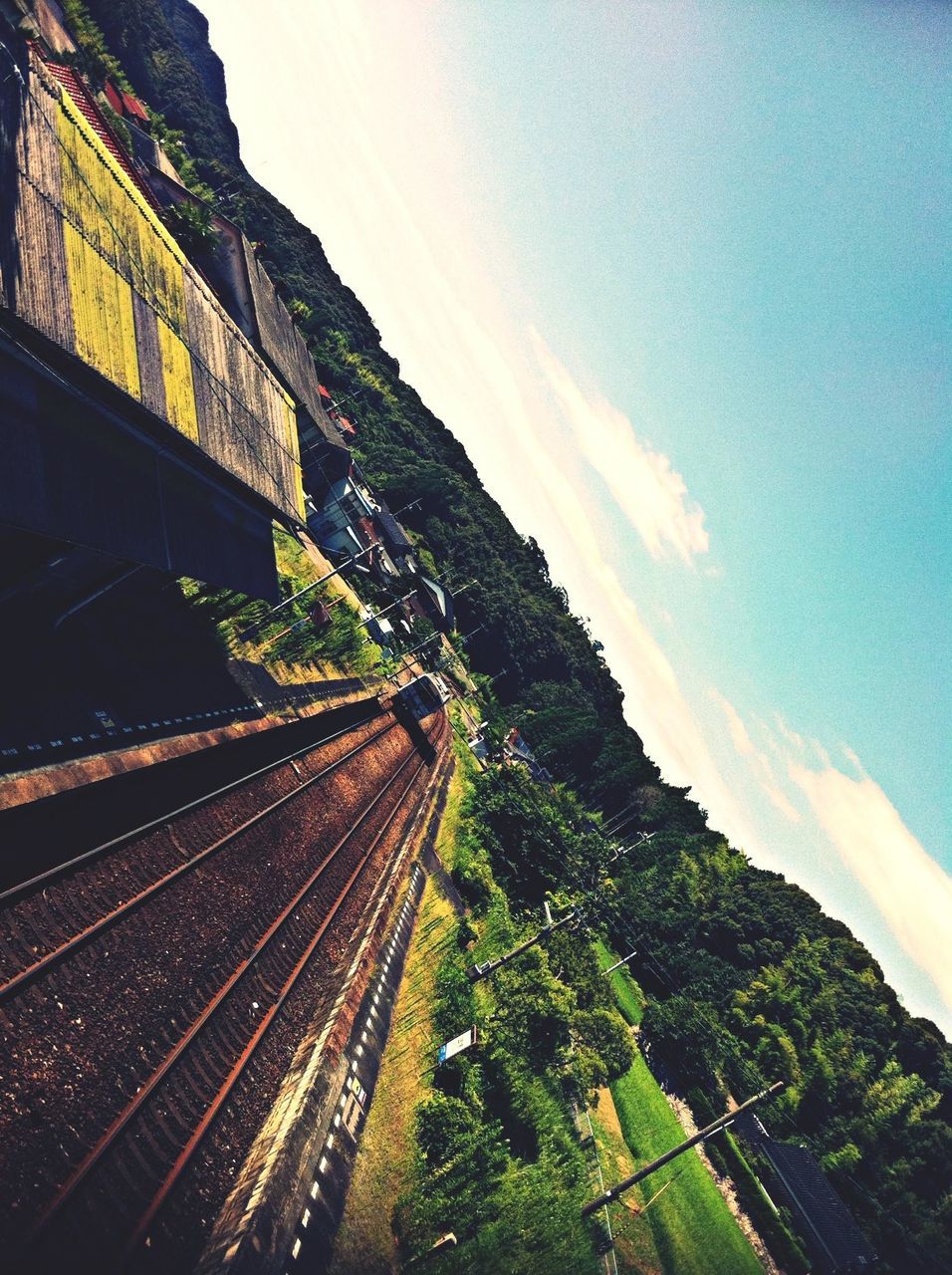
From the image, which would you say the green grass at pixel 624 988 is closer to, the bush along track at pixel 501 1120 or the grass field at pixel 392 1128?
the bush along track at pixel 501 1120

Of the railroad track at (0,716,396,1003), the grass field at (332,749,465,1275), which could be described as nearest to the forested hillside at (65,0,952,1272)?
the grass field at (332,749,465,1275)

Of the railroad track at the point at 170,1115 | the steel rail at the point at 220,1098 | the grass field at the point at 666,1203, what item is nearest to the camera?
the railroad track at the point at 170,1115

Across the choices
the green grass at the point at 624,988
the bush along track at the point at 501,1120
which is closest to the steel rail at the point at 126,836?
the bush along track at the point at 501,1120

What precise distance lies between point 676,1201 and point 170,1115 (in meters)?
25.0

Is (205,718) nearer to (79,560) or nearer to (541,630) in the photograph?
(79,560)

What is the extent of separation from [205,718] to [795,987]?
50.2m

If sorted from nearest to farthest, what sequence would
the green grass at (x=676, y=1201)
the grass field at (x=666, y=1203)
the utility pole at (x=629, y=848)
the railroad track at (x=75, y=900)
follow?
the railroad track at (x=75, y=900) < the grass field at (x=666, y=1203) < the green grass at (x=676, y=1201) < the utility pole at (x=629, y=848)

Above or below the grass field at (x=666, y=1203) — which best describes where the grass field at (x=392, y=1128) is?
above

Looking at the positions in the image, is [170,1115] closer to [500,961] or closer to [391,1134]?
[391,1134]

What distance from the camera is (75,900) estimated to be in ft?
34.8

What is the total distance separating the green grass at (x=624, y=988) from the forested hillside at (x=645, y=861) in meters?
2.20

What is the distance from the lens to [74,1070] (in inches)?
355

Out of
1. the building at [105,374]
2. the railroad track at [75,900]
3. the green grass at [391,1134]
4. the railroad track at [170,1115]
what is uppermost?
the building at [105,374]

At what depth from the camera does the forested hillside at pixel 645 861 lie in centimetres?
3775
